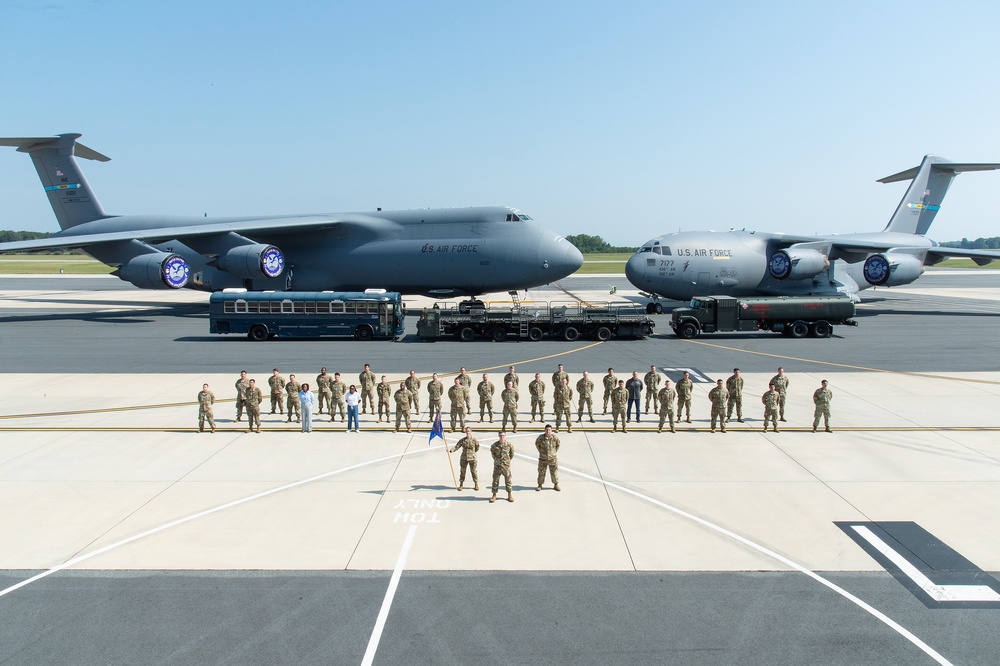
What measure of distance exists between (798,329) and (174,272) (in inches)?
1272

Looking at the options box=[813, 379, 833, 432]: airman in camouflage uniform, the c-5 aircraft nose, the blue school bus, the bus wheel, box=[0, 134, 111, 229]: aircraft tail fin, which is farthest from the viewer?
box=[0, 134, 111, 229]: aircraft tail fin

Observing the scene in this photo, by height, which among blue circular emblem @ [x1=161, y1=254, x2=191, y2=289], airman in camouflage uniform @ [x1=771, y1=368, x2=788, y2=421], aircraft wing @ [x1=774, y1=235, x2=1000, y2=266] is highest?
aircraft wing @ [x1=774, y1=235, x2=1000, y2=266]

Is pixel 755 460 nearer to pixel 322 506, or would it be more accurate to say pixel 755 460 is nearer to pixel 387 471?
pixel 387 471

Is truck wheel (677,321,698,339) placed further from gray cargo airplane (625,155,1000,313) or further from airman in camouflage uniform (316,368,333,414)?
airman in camouflage uniform (316,368,333,414)

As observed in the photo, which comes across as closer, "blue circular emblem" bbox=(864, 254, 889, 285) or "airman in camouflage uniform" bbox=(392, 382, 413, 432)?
"airman in camouflage uniform" bbox=(392, 382, 413, 432)

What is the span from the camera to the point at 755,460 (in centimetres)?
1417

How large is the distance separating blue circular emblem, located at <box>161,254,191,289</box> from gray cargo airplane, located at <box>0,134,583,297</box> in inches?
2.4

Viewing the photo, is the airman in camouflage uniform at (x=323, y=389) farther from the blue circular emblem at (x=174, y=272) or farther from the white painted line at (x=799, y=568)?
the blue circular emblem at (x=174, y=272)

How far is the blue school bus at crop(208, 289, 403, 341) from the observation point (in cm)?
3119

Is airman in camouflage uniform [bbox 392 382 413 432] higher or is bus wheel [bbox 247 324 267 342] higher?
bus wheel [bbox 247 324 267 342]

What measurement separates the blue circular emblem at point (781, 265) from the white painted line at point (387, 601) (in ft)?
111

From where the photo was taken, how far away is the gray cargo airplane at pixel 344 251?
36.9 metres

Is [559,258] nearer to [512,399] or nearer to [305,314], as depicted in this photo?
[305,314]

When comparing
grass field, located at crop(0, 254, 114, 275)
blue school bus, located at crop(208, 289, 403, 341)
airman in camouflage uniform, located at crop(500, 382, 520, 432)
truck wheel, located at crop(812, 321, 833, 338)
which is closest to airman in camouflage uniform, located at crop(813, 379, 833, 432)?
airman in camouflage uniform, located at crop(500, 382, 520, 432)
